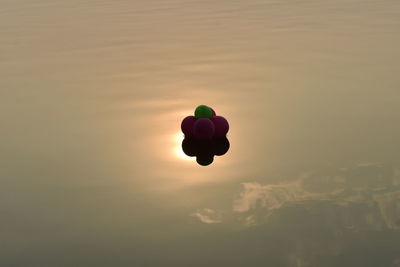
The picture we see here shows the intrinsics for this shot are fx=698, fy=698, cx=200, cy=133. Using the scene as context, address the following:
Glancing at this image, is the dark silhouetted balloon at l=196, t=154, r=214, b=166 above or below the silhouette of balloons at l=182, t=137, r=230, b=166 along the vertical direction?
below

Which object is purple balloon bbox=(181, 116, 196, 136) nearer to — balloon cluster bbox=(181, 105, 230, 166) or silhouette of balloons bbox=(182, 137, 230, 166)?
balloon cluster bbox=(181, 105, 230, 166)

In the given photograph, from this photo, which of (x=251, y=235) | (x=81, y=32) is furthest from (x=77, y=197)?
(x=81, y=32)

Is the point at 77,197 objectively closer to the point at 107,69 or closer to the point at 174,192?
the point at 174,192

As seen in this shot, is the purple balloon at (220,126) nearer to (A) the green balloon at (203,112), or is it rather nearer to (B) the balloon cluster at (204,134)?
(B) the balloon cluster at (204,134)

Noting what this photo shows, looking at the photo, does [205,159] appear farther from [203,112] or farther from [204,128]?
[203,112]

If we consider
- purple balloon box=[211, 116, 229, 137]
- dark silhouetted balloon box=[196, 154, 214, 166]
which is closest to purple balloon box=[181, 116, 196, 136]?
purple balloon box=[211, 116, 229, 137]

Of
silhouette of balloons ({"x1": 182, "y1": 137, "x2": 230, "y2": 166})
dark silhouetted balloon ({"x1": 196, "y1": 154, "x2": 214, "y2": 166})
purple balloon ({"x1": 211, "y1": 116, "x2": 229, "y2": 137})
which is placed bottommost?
dark silhouetted balloon ({"x1": 196, "y1": 154, "x2": 214, "y2": 166})

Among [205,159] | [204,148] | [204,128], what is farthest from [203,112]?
[205,159]

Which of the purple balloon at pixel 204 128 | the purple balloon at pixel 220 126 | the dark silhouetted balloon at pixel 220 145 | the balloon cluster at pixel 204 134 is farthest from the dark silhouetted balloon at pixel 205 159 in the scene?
the purple balloon at pixel 220 126
